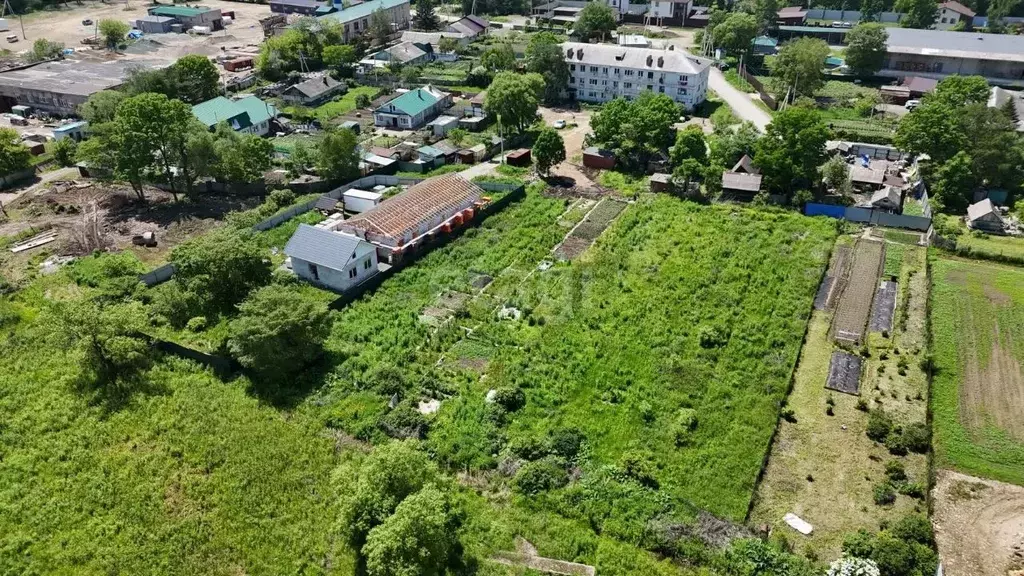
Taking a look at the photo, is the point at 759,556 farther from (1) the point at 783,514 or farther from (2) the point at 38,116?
(2) the point at 38,116

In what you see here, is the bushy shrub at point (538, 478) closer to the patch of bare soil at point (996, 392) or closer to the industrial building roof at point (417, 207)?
the patch of bare soil at point (996, 392)

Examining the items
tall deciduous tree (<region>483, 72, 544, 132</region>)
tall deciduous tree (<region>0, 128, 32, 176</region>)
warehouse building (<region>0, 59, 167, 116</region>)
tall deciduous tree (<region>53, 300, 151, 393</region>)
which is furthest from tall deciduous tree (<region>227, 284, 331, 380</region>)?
warehouse building (<region>0, 59, 167, 116</region>)

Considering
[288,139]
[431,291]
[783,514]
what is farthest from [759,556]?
[288,139]

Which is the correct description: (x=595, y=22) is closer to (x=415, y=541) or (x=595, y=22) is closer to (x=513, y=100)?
(x=513, y=100)

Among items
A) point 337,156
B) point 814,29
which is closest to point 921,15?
point 814,29

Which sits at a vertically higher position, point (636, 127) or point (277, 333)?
point (636, 127)

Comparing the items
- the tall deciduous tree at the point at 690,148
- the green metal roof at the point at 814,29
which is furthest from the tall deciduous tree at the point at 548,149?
the green metal roof at the point at 814,29

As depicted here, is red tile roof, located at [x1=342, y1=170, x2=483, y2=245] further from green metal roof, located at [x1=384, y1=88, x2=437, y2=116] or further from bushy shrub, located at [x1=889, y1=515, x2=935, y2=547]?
bushy shrub, located at [x1=889, y1=515, x2=935, y2=547]
